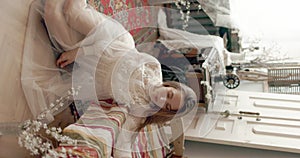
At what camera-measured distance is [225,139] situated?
6.47ft

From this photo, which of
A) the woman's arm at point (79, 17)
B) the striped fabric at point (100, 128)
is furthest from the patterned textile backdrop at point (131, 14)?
the striped fabric at point (100, 128)

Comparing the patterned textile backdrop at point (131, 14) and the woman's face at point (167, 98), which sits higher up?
the patterned textile backdrop at point (131, 14)

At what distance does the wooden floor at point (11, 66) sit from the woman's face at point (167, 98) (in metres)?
0.59

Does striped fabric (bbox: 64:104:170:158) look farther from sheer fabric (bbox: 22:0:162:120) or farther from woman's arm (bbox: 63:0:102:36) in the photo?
woman's arm (bbox: 63:0:102:36)

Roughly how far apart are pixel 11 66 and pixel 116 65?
1.46 feet

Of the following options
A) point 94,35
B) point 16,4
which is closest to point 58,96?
point 94,35

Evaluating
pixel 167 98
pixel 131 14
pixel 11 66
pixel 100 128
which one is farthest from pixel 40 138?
pixel 131 14

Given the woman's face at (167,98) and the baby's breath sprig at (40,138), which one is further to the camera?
the woman's face at (167,98)

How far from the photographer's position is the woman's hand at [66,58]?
1.47m

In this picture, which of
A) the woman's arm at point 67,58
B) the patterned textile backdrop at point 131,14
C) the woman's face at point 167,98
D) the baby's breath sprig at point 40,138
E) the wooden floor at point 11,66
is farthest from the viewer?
the patterned textile backdrop at point 131,14

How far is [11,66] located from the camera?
4.55 ft

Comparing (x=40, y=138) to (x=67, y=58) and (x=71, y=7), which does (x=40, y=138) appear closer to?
(x=67, y=58)

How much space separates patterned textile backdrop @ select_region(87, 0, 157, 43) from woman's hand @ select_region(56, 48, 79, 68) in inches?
14.8

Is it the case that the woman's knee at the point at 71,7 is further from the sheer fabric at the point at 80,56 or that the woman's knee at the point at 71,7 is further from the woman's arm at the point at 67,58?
the woman's arm at the point at 67,58
